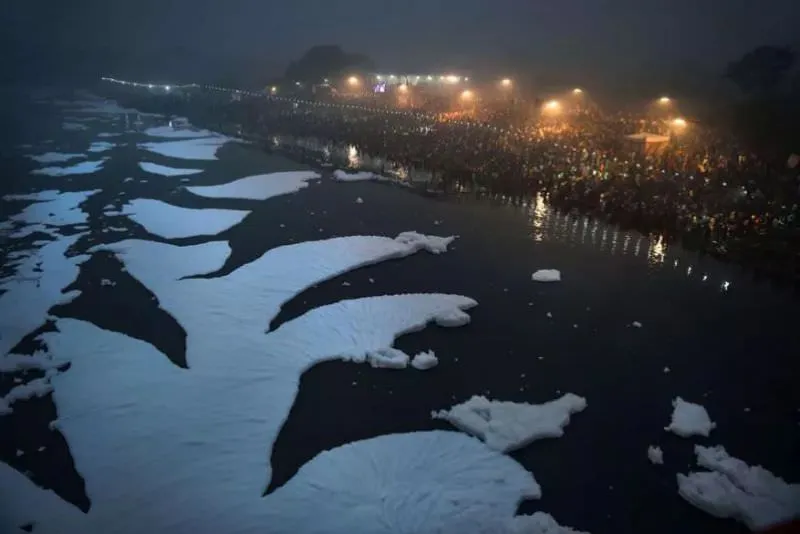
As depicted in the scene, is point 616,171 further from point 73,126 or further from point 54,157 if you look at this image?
point 73,126

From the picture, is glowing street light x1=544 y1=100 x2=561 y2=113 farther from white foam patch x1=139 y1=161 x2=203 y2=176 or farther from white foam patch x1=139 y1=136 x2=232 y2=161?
white foam patch x1=139 y1=161 x2=203 y2=176

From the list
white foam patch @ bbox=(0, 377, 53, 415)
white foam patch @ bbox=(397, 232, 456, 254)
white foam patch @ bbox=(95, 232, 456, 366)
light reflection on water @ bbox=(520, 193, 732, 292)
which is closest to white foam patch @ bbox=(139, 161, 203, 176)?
white foam patch @ bbox=(95, 232, 456, 366)

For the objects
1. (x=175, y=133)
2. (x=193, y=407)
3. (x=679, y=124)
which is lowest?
(x=193, y=407)

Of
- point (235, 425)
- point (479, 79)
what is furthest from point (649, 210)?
point (479, 79)

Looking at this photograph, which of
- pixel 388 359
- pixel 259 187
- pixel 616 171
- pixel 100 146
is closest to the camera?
pixel 388 359

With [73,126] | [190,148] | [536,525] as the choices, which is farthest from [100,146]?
[536,525]

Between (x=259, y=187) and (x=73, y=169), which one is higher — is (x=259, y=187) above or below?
above

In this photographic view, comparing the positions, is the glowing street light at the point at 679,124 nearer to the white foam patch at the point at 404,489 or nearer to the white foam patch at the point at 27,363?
the white foam patch at the point at 404,489
